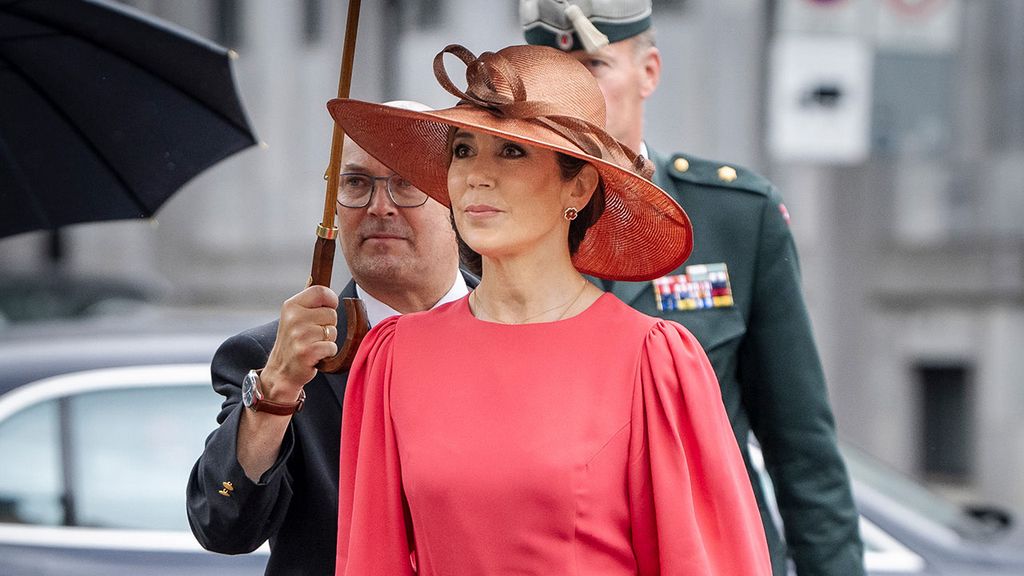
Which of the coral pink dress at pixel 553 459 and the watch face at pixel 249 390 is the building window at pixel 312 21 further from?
the coral pink dress at pixel 553 459

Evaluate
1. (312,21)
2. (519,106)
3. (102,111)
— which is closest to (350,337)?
(519,106)

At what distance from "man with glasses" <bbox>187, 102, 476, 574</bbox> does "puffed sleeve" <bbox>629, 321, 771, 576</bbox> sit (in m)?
0.46

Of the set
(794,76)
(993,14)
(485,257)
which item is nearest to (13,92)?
(485,257)

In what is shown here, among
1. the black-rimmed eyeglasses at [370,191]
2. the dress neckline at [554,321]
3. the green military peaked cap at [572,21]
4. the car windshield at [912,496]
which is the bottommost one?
the car windshield at [912,496]

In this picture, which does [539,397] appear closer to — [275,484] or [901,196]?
[275,484]

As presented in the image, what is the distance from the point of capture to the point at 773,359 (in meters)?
2.48

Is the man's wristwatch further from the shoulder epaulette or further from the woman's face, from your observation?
the shoulder epaulette

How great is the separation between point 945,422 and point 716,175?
26.9 feet

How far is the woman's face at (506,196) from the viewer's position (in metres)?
1.93

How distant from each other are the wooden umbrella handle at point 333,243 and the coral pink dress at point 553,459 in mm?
128

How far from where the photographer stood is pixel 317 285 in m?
2.08

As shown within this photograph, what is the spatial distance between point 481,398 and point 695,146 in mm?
7937

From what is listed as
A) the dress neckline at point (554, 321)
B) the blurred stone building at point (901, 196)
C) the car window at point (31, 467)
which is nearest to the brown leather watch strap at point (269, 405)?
the dress neckline at point (554, 321)

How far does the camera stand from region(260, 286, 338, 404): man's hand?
2.01 metres
